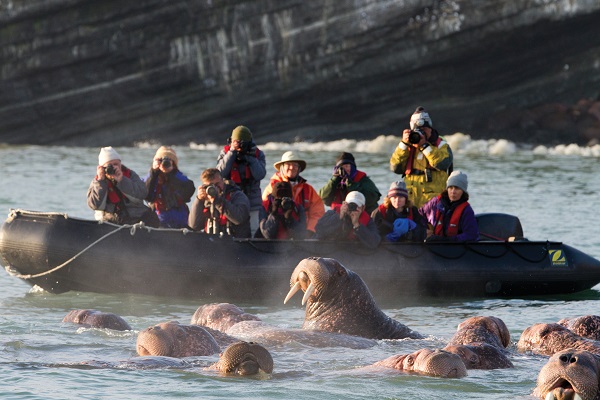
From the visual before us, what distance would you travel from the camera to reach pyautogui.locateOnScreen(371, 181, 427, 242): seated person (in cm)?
1484

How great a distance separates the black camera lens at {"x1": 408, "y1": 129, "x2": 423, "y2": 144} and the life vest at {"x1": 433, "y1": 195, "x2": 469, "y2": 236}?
91cm

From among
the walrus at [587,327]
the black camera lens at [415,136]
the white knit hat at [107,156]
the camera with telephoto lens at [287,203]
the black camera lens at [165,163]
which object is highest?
the black camera lens at [415,136]

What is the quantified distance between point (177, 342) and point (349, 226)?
479cm

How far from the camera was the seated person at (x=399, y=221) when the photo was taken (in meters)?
14.8

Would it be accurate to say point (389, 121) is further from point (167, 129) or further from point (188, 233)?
point (188, 233)

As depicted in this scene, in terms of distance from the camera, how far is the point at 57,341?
1140cm

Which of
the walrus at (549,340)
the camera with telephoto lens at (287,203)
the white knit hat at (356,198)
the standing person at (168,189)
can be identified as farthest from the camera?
the standing person at (168,189)

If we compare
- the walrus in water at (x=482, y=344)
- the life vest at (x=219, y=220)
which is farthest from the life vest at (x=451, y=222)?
the walrus in water at (x=482, y=344)

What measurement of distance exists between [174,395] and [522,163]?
79.2ft

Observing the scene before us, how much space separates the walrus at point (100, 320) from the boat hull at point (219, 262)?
2.38 m

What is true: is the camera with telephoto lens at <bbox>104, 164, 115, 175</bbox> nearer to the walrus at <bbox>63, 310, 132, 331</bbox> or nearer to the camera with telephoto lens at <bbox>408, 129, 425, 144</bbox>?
the walrus at <bbox>63, 310, 132, 331</bbox>

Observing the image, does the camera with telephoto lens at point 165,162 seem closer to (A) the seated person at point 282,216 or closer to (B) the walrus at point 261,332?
(A) the seated person at point 282,216

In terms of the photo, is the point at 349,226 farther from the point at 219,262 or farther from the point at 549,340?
the point at 549,340

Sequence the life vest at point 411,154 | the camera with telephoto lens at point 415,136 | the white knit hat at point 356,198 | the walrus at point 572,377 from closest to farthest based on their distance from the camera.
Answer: the walrus at point 572,377
the white knit hat at point 356,198
the camera with telephoto lens at point 415,136
the life vest at point 411,154
